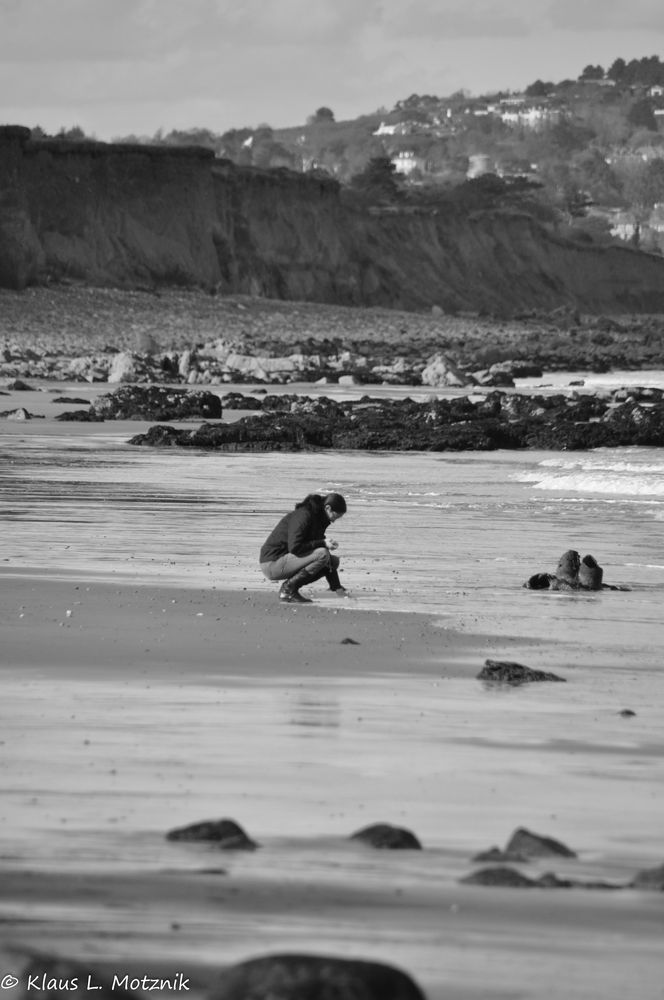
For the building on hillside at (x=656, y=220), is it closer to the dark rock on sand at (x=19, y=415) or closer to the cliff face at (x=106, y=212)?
the cliff face at (x=106, y=212)

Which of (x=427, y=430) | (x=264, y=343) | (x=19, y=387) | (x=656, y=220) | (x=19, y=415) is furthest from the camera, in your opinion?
(x=656, y=220)

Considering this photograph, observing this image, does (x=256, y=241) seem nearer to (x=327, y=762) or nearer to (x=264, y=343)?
(x=264, y=343)

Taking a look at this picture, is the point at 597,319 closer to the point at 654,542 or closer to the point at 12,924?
the point at 654,542

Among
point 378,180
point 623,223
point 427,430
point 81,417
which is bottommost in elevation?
point 81,417

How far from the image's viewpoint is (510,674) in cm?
802

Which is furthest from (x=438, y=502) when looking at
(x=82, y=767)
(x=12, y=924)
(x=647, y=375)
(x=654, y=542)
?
(x=647, y=375)

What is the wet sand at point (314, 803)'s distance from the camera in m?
4.20

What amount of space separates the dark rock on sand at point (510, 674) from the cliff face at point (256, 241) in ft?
183

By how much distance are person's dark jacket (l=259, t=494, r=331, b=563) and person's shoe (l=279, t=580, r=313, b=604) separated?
0.31 m

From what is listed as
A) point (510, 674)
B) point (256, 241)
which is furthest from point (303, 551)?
point (256, 241)

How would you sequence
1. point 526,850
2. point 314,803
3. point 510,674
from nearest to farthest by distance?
1. point 526,850
2. point 314,803
3. point 510,674

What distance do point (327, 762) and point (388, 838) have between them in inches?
46.1

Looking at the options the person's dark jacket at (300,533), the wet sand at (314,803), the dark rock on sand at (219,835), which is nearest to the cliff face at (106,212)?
the person's dark jacket at (300,533)

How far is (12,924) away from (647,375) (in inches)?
2058
